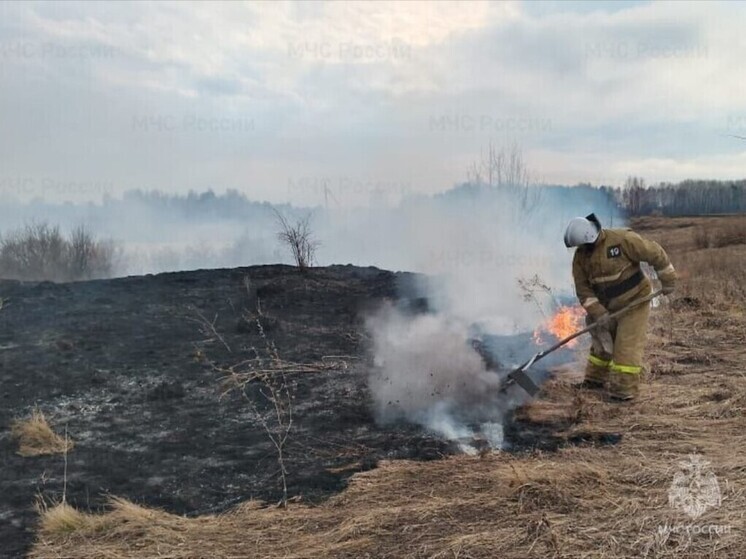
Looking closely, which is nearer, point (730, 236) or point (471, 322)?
point (471, 322)

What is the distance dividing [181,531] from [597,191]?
1019 centimetres

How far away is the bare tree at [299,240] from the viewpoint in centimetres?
1428

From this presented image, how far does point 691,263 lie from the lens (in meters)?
21.4

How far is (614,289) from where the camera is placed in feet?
22.3

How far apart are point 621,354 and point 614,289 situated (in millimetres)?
760

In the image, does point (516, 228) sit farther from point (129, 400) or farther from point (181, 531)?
point (181, 531)

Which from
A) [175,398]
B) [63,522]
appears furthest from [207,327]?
[63,522]

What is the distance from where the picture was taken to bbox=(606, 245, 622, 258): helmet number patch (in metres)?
6.70

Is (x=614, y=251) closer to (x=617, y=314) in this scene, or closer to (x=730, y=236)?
(x=617, y=314)

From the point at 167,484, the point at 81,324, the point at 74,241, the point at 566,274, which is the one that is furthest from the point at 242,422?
the point at 74,241

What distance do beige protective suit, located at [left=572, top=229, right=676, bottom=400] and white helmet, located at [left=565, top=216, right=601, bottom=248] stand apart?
119 mm

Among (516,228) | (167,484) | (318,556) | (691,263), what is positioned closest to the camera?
(318,556)

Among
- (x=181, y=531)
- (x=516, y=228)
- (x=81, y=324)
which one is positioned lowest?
(x=181, y=531)

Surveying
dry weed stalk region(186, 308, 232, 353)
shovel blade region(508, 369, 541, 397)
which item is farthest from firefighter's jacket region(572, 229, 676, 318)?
dry weed stalk region(186, 308, 232, 353)
